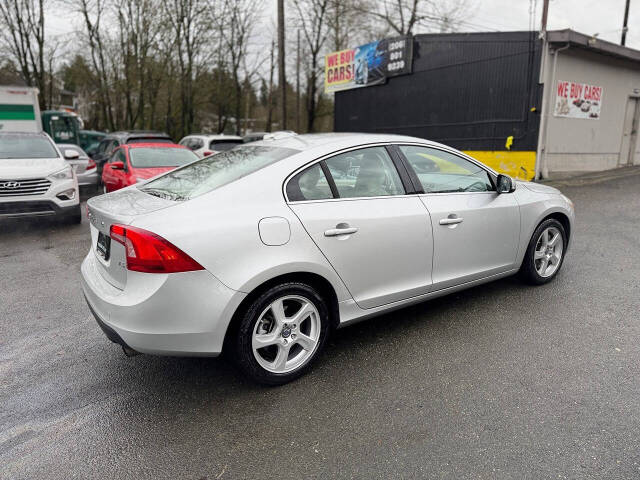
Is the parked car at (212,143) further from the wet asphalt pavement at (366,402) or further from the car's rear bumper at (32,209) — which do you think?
the wet asphalt pavement at (366,402)

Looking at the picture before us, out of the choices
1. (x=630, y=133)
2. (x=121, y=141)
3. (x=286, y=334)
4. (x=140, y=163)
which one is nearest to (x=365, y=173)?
(x=286, y=334)

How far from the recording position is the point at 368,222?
3150mm

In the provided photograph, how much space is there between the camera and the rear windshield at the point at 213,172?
3.04 meters

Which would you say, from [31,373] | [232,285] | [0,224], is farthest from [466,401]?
[0,224]

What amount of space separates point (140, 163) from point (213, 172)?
6064 millimetres

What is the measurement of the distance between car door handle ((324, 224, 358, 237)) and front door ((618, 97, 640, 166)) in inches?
630

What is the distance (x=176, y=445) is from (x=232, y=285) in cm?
87

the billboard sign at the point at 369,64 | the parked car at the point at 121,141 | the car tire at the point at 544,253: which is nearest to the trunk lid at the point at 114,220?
the car tire at the point at 544,253

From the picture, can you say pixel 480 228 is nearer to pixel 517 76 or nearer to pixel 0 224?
pixel 0 224

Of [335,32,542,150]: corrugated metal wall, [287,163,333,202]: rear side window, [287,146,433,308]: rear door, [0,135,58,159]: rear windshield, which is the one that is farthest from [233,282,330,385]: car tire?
[335,32,542,150]: corrugated metal wall

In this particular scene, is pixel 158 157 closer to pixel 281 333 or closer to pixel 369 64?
pixel 281 333

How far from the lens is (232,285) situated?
102 inches

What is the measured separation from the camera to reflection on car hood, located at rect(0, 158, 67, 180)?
22.8 feet

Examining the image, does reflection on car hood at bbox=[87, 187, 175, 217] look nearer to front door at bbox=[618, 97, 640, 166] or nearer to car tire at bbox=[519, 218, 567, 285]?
car tire at bbox=[519, 218, 567, 285]
